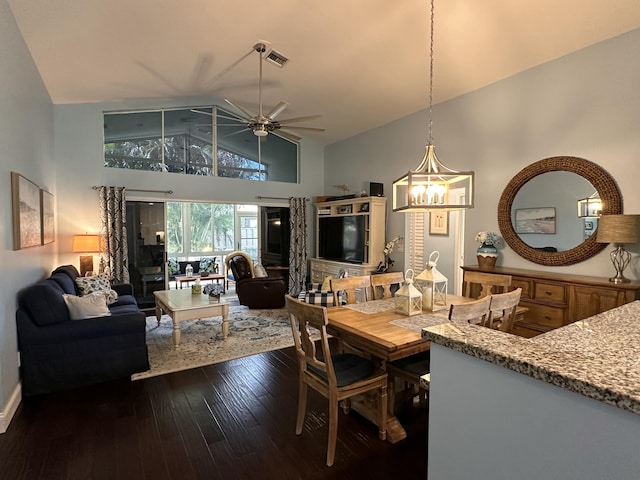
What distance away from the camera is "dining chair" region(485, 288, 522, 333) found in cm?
210

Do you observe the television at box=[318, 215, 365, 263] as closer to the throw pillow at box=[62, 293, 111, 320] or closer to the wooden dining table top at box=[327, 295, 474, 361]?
the wooden dining table top at box=[327, 295, 474, 361]

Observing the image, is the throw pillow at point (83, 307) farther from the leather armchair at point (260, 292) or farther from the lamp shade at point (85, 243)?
the leather armchair at point (260, 292)

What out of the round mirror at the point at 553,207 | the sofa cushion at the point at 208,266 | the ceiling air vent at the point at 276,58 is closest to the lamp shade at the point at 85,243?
the sofa cushion at the point at 208,266

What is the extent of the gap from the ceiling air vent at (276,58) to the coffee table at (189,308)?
308cm

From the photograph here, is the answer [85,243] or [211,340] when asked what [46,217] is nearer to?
[85,243]

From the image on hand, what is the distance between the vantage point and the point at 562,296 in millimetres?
3455

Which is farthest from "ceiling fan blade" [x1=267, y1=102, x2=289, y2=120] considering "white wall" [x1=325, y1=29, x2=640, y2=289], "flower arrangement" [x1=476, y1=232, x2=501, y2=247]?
"flower arrangement" [x1=476, y1=232, x2=501, y2=247]

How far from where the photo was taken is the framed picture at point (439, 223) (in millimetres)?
5812

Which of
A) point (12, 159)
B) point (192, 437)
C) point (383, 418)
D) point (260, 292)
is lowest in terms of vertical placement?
point (192, 437)

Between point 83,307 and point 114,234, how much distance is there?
2.69m

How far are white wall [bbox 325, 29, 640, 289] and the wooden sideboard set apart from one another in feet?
1.32

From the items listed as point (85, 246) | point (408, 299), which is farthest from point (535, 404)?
point (85, 246)

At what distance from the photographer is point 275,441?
7.67ft

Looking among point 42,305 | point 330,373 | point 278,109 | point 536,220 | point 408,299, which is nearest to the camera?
point 330,373
